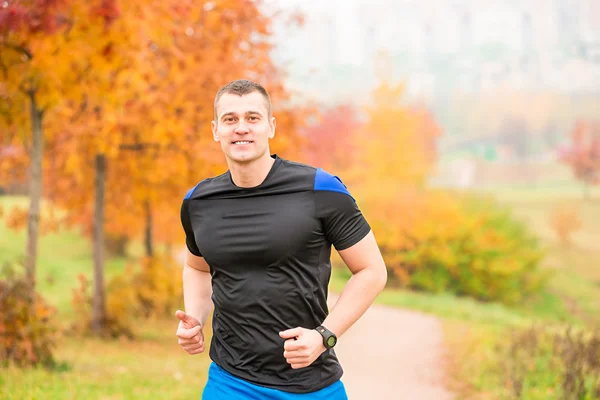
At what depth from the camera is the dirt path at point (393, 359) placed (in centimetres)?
745

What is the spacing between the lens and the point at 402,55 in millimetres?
54312

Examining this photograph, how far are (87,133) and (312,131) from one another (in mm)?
26927

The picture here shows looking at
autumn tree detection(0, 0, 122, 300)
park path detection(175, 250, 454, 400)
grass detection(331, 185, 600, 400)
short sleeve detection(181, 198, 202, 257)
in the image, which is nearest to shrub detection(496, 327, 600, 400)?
grass detection(331, 185, 600, 400)

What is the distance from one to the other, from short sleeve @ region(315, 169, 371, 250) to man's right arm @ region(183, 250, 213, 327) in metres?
0.70

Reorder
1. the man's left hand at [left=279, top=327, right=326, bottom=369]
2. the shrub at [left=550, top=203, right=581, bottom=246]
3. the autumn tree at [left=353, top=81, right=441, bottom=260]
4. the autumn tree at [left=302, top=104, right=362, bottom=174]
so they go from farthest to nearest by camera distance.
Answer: the shrub at [left=550, top=203, right=581, bottom=246], the autumn tree at [left=302, top=104, right=362, bottom=174], the autumn tree at [left=353, top=81, right=441, bottom=260], the man's left hand at [left=279, top=327, right=326, bottom=369]

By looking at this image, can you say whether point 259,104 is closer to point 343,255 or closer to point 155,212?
point 343,255

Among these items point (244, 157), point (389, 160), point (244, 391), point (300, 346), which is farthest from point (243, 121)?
point (389, 160)

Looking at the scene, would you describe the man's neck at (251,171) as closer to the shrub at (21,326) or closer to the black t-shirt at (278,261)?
the black t-shirt at (278,261)

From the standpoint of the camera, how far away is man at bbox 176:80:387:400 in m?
2.46

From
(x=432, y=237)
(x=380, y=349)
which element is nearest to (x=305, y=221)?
(x=380, y=349)

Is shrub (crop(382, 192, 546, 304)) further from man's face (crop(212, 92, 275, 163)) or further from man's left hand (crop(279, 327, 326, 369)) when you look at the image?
man's left hand (crop(279, 327, 326, 369))

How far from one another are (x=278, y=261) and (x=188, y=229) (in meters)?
0.56

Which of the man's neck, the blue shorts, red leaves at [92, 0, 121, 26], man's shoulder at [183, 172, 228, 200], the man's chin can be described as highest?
red leaves at [92, 0, 121, 26]

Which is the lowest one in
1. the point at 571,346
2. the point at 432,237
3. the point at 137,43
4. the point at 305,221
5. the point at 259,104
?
the point at 432,237
